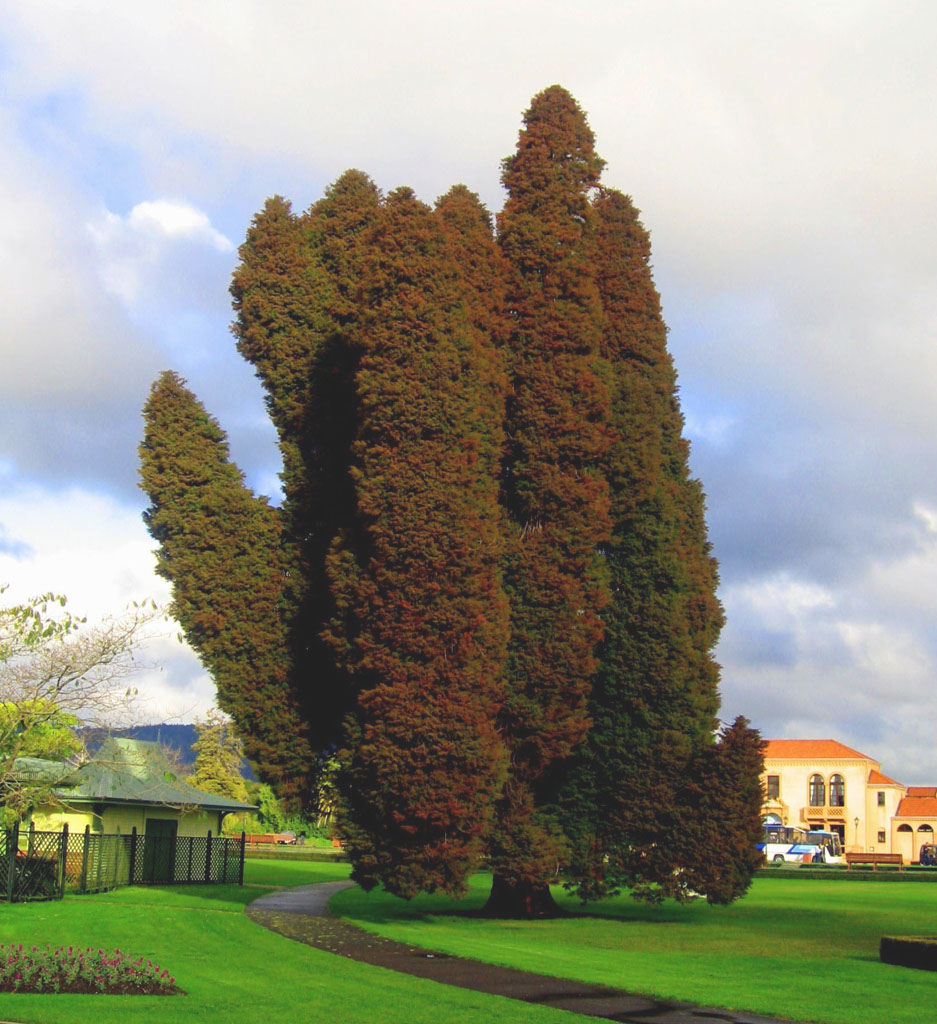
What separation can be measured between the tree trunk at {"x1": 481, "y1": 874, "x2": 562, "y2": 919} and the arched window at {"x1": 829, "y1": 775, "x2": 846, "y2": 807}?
8212 cm

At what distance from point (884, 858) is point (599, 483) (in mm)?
53379

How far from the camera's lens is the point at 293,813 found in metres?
27.9

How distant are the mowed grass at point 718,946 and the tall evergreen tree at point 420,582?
2.01m

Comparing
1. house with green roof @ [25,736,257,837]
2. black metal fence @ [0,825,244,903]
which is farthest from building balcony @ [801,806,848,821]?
black metal fence @ [0,825,244,903]

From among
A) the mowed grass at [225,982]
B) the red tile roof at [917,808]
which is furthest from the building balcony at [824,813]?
the mowed grass at [225,982]

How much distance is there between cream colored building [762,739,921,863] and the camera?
3979 inches

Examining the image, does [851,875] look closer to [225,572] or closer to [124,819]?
[124,819]

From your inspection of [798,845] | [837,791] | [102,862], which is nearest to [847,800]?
[837,791]

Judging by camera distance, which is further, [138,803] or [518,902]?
[138,803]

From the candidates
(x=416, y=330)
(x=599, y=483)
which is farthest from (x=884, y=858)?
(x=416, y=330)

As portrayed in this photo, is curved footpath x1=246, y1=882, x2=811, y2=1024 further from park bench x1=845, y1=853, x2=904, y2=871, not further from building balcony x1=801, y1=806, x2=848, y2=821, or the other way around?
building balcony x1=801, y1=806, x2=848, y2=821

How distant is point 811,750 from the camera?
342 feet

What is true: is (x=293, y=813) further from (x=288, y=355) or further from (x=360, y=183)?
(x=360, y=183)

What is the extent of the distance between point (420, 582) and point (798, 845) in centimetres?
6863
